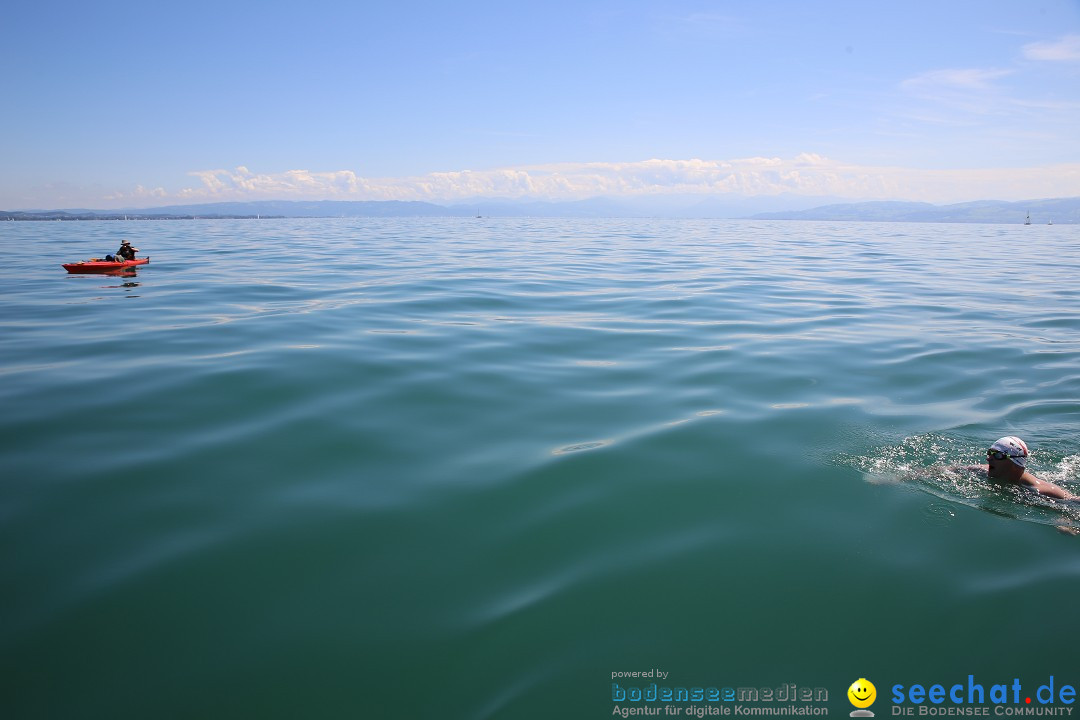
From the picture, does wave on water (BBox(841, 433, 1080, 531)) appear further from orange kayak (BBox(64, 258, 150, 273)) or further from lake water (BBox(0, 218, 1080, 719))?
orange kayak (BBox(64, 258, 150, 273))

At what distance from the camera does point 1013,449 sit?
671cm

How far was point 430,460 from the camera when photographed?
7203mm

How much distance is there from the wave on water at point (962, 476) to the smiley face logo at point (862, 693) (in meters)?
2.77

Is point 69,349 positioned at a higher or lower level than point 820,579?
higher

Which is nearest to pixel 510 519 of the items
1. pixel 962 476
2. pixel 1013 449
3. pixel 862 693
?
pixel 862 693

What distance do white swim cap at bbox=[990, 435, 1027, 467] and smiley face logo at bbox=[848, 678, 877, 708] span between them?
4066 millimetres

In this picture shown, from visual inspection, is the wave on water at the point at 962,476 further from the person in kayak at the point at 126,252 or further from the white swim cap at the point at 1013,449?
the person in kayak at the point at 126,252

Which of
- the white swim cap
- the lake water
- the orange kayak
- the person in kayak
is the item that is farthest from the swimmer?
the person in kayak

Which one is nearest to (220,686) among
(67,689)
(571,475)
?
(67,689)

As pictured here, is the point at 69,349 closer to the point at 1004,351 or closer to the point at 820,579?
the point at 820,579

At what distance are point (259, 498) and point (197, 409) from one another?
321 cm

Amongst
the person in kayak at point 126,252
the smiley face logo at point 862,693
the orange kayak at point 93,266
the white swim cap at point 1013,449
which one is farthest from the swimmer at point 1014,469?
the person in kayak at point 126,252

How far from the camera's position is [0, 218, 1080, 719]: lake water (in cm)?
424

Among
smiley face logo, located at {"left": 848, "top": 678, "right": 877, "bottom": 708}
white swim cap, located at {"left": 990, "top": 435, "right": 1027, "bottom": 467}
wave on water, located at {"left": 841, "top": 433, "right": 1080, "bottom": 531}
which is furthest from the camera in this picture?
white swim cap, located at {"left": 990, "top": 435, "right": 1027, "bottom": 467}
